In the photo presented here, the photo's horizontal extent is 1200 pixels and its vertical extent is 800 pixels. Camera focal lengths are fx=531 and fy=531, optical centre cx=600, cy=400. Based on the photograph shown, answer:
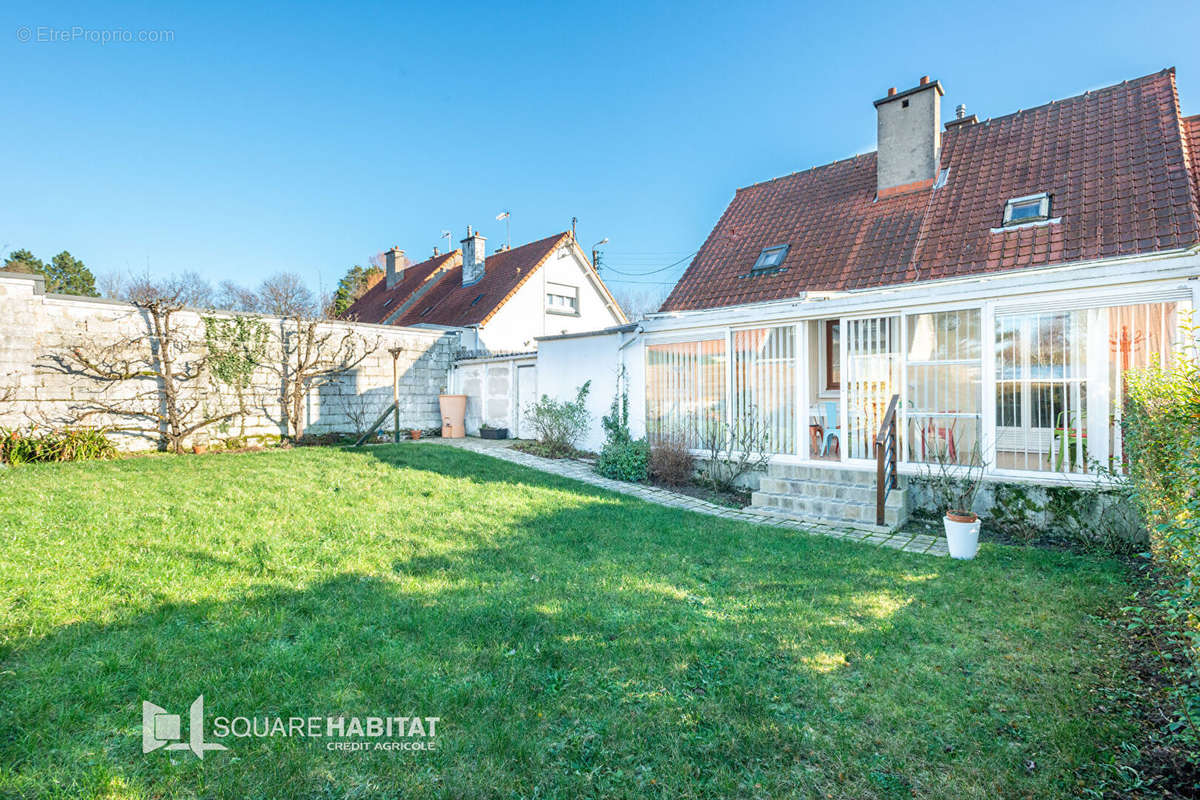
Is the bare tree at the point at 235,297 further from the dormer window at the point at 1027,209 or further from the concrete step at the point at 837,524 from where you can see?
the dormer window at the point at 1027,209

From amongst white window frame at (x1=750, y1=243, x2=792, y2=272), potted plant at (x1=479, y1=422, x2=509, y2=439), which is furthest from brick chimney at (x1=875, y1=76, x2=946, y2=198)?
potted plant at (x1=479, y1=422, x2=509, y2=439)

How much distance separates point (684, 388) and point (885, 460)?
11.6ft

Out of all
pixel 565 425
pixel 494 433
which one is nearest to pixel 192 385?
pixel 494 433

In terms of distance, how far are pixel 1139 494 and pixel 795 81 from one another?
10.6 metres

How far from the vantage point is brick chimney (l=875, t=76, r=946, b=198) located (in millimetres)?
10250

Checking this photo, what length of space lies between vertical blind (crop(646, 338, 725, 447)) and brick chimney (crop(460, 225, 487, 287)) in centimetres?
1185

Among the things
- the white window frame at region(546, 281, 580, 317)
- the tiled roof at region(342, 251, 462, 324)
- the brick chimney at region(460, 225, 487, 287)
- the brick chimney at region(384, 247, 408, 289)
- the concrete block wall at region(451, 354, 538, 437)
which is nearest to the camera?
the concrete block wall at region(451, 354, 538, 437)

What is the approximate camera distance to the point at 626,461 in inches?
366

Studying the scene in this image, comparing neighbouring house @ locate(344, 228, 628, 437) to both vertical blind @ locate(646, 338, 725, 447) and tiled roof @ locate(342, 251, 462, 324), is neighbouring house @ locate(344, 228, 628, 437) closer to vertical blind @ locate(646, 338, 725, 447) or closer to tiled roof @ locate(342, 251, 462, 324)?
tiled roof @ locate(342, 251, 462, 324)

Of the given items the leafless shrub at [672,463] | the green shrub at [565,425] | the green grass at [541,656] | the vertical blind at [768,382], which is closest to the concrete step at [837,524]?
the green grass at [541,656]

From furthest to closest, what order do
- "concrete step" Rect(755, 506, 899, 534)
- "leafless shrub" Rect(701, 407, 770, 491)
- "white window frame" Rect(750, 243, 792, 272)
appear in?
1. "white window frame" Rect(750, 243, 792, 272)
2. "leafless shrub" Rect(701, 407, 770, 491)
3. "concrete step" Rect(755, 506, 899, 534)

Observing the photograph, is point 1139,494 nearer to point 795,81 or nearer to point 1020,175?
point 1020,175

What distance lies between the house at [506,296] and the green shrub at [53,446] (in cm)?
700

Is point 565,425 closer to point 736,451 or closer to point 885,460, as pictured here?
point 736,451
